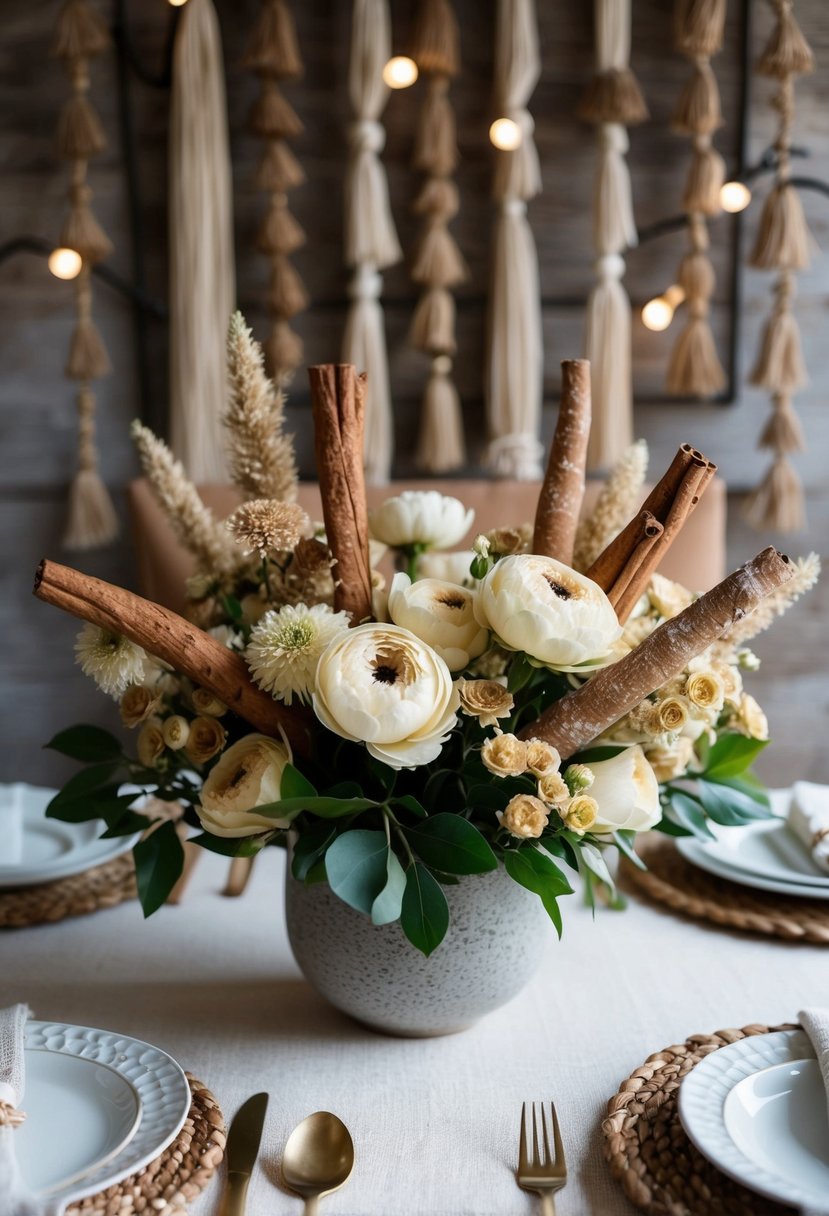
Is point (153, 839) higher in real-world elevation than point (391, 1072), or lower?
higher

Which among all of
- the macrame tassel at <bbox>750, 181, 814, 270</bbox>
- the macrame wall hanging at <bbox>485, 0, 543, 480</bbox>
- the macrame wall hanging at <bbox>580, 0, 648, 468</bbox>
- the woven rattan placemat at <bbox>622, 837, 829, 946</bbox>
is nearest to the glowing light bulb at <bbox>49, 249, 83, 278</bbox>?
the macrame wall hanging at <bbox>485, 0, 543, 480</bbox>

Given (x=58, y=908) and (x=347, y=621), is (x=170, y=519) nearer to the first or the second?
(x=347, y=621)

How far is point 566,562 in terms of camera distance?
726mm

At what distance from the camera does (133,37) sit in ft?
6.49

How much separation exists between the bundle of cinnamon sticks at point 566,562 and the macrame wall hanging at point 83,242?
1383 mm

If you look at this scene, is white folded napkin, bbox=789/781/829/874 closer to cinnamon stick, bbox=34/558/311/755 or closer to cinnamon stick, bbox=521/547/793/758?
cinnamon stick, bbox=521/547/793/758

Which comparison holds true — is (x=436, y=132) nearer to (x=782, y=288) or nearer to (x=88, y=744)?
(x=782, y=288)

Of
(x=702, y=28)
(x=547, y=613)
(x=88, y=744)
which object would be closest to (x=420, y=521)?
(x=547, y=613)

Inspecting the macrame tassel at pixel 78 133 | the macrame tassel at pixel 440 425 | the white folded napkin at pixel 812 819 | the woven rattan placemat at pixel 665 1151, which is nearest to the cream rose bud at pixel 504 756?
the woven rattan placemat at pixel 665 1151

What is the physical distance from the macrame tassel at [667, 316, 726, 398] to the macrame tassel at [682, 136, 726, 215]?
186 mm

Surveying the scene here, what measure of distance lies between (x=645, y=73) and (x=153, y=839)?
180 cm

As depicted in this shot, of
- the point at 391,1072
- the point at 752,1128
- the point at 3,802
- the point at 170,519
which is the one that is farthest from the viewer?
the point at 3,802

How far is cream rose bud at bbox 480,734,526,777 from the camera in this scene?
1.96 ft

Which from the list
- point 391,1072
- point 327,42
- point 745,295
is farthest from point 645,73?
point 391,1072
